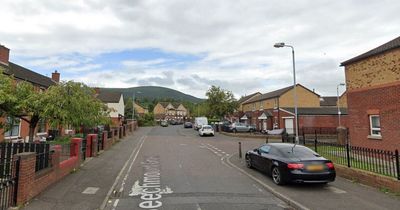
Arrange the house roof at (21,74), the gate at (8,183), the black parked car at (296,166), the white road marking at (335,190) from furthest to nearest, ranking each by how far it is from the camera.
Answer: the house roof at (21,74) < the black parked car at (296,166) < the white road marking at (335,190) < the gate at (8,183)

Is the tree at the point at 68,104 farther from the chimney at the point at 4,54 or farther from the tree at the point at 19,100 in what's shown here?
the chimney at the point at 4,54

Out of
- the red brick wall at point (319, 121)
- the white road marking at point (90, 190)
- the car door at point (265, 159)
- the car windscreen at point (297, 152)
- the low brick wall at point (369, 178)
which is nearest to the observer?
the low brick wall at point (369, 178)

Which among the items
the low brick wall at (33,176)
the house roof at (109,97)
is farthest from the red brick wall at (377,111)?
the house roof at (109,97)

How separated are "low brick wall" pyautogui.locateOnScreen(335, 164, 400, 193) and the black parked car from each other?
1324mm

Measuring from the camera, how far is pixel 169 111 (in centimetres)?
13775

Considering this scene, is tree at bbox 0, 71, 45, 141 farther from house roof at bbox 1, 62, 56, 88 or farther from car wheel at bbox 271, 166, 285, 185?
car wheel at bbox 271, 166, 285, 185

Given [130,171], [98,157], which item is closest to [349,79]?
[130,171]

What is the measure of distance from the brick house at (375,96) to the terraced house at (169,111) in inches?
4445

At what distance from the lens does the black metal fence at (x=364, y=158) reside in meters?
10.3

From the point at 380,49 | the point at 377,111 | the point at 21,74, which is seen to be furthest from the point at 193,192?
the point at 21,74

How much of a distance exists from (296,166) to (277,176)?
105 centimetres

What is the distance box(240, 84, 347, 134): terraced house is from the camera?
138 ft

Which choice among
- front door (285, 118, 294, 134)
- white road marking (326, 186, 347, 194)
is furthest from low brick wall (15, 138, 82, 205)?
front door (285, 118, 294, 134)

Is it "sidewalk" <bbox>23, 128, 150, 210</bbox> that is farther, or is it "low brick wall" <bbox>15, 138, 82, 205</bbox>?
"sidewalk" <bbox>23, 128, 150, 210</bbox>
